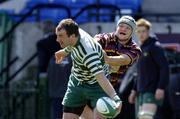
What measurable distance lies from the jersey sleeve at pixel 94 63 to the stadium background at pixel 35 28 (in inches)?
229

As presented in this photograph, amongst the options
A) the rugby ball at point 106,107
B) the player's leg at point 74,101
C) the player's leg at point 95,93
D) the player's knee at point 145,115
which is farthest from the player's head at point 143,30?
the rugby ball at point 106,107

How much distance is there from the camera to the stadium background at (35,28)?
16.6 m

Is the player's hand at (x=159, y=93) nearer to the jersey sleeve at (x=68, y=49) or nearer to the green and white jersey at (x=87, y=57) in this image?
the green and white jersey at (x=87, y=57)

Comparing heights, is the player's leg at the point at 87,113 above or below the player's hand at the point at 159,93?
below

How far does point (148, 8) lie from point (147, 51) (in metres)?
5.22

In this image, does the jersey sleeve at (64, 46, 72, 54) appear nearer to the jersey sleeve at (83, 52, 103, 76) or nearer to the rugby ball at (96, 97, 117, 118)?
the jersey sleeve at (83, 52, 103, 76)

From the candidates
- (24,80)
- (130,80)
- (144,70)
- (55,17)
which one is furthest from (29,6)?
(144,70)

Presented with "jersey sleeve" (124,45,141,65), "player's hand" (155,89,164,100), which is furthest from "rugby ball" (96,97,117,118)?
"player's hand" (155,89,164,100)

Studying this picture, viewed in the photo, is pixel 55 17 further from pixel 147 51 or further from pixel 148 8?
pixel 147 51

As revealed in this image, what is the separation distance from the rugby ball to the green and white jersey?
1.08 feet

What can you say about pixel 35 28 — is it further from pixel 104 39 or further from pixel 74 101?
pixel 74 101

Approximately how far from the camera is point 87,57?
32.7 feet

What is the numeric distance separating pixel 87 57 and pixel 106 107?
621 mm

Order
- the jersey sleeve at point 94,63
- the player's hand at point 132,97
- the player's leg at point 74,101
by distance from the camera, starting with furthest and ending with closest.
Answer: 1. the player's hand at point 132,97
2. the player's leg at point 74,101
3. the jersey sleeve at point 94,63
